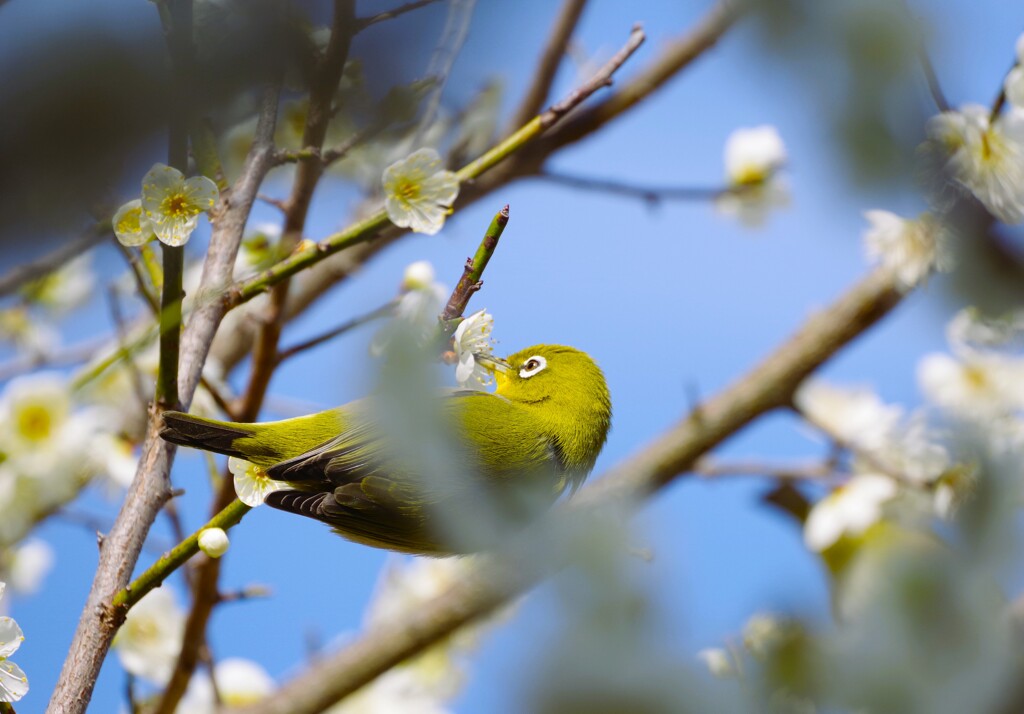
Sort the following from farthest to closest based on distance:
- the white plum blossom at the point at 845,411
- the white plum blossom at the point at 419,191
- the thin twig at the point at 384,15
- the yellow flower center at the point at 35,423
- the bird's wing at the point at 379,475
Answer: the white plum blossom at the point at 845,411 → the yellow flower center at the point at 35,423 → the white plum blossom at the point at 419,191 → the bird's wing at the point at 379,475 → the thin twig at the point at 384,15

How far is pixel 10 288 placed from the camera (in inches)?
18.0

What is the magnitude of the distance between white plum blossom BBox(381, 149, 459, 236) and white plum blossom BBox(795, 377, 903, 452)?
0.97 m

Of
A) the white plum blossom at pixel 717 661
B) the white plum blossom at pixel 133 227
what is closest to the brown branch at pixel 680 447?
the white plum blossom at pixel 133 227

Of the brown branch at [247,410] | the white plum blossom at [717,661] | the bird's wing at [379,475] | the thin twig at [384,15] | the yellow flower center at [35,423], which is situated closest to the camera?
the white plum blossom at [717,661]

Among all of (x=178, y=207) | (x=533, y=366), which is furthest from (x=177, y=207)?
(x=533, y=366)

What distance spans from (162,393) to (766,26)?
1.84 ft

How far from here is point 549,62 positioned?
200cm

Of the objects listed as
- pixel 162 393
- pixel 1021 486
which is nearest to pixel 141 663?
pixel 162 393

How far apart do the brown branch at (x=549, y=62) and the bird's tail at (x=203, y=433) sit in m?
1.43

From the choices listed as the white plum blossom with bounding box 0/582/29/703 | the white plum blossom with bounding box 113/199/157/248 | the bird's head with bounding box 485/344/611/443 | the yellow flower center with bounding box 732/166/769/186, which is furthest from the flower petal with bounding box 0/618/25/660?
the yellow flower center with bounding box 732/166/769/186

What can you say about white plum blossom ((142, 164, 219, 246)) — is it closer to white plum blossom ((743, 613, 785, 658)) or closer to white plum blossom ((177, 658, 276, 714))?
white plum blossom ((743, 613, 785, 658))

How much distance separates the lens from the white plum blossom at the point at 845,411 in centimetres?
164

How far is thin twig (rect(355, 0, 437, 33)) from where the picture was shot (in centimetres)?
39

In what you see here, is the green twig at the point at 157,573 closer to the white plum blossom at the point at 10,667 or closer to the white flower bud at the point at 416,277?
the white plum blossom at the point at 10,667
